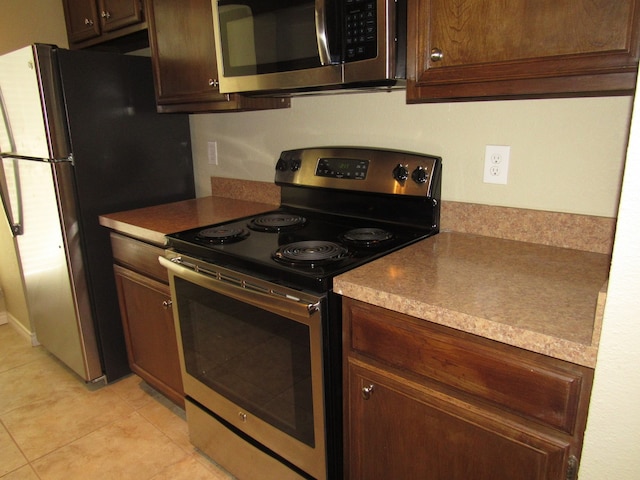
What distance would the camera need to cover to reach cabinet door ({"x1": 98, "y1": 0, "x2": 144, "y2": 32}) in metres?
1.91

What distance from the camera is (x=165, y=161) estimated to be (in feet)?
7.42

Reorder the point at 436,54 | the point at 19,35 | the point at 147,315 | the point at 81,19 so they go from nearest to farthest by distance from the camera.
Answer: the point at 436,54, the point at 147,315, the point at 81,19, the point at 19,35

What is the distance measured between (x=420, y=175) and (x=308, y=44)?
0.53 meters

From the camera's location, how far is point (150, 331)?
1.93m

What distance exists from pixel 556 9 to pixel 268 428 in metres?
1.34

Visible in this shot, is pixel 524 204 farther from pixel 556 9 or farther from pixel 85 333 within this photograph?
pixel 85 333

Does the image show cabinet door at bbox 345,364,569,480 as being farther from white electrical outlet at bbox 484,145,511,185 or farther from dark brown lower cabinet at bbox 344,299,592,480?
white electrical outlet at bbox 484,145,511,185

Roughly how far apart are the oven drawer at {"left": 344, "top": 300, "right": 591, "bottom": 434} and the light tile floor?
101 centimetres

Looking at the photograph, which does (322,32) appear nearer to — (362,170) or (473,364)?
(362,170)

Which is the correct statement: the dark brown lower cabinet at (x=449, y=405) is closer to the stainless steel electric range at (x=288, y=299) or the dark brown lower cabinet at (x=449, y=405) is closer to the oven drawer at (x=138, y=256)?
the stainless steel electric range at (x=288, y=299)

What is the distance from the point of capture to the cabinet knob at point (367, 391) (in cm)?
111

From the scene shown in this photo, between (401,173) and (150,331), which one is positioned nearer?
(401,173)

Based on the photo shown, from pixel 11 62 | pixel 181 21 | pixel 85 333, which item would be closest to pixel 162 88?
pixel 181 21

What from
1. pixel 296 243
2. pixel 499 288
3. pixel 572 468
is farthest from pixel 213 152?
pixel 572 468
